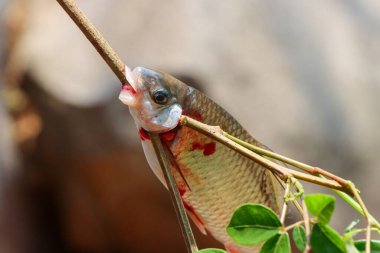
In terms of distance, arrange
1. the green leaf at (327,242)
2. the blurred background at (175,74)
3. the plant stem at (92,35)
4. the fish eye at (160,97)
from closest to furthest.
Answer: the green leaf at (327,242) → the plant stem at (92,35) → the fish eye at (160,97) → the blurred background at (175,74)

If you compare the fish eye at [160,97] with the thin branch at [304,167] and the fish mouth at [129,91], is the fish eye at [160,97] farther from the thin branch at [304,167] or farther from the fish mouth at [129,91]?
the thin branch at [304,167]

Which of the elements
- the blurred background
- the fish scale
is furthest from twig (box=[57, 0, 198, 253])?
the blurred background

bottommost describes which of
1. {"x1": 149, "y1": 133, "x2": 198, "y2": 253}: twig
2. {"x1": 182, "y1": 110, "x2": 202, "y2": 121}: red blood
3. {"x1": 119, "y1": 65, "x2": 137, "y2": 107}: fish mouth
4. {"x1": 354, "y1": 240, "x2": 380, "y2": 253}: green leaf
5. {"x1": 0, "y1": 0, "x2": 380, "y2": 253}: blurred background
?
{"x1": 354, "y1": 240, "x2": 380, "y2": 253}: green leaf

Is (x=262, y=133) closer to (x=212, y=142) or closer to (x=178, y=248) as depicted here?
(x=178, y=248)

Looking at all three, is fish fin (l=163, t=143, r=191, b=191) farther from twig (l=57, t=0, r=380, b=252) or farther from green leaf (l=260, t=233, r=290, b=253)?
green leaf (l=260, t=233, r=290, b=253)

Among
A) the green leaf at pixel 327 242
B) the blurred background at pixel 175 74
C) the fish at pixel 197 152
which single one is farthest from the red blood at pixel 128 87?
the blurred background at pixel 175 74

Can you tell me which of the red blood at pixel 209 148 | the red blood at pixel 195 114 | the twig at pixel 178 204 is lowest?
the twig at pixel 178 204

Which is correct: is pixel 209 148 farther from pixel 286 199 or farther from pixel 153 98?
pixel 286 199
